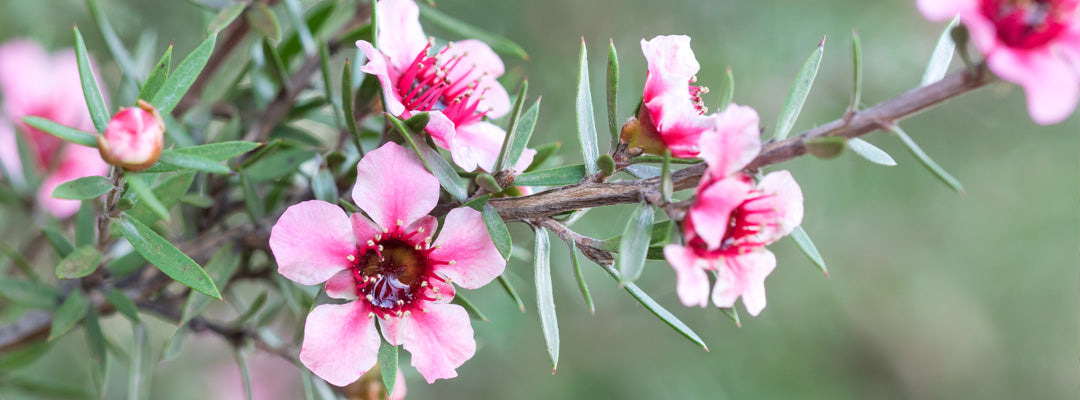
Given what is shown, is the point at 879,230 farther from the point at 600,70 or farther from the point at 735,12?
the point at 600,70

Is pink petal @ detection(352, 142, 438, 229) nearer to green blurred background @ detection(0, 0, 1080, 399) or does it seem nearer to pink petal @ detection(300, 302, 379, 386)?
pink petal @ detection(300, 302, 379, 386)

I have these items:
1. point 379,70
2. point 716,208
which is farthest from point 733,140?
point 379,70

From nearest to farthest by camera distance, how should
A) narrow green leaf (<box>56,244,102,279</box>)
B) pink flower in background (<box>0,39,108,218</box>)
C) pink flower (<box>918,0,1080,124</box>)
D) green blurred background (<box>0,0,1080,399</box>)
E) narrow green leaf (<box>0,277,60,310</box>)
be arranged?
pink flower (<box>918,0,1080,124</box>)
narrow green leaf (<box>56,244,102,279</box>)
narrow green leaf (<box>0,277,60,310</box>)
pink flower in background (<box>0,39,108,218</box>)
green blurred background (<box>0,0,1080,399</box>)

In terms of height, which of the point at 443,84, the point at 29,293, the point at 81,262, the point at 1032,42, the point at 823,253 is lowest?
the point at 823,253

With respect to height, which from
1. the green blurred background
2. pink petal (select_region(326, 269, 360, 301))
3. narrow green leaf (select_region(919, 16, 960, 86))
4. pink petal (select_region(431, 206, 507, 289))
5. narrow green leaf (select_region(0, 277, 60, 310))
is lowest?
the green blurred background

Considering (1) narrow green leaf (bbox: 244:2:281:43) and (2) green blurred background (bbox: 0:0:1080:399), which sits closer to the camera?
(1) narrow green leaf (bbox: 244:2:281:43)

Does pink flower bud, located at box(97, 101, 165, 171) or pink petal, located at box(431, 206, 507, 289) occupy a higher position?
pink flower bud, located at box(97, 101, 165, 171)

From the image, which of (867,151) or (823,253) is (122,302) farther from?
(823,253)

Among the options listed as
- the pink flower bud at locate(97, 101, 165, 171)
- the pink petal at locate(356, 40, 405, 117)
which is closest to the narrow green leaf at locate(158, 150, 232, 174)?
the pink flower bud at locate(97, 101, 165, 171)
